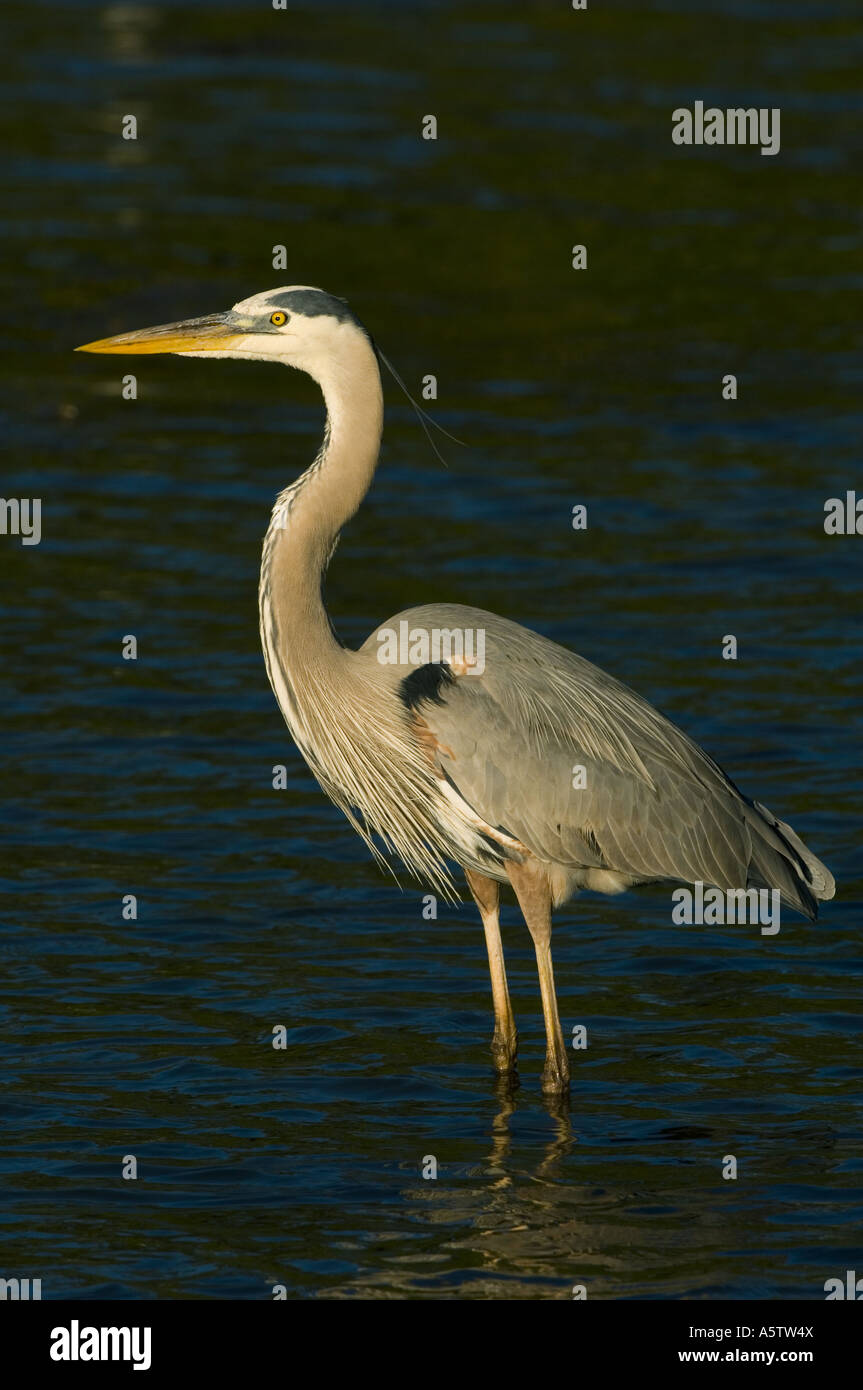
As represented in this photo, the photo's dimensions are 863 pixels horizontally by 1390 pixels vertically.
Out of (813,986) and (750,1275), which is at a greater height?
(813,986)

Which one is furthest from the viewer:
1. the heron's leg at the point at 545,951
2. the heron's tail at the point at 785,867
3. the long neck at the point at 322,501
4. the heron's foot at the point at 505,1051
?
the heron's tail at the point at 785,867

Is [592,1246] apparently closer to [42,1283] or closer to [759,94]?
[42,1283]

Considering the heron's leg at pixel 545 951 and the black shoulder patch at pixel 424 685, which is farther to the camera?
the black shoulder patch at pixel 424 685

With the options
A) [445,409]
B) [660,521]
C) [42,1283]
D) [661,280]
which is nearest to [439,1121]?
[42,1283]

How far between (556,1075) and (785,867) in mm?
1356

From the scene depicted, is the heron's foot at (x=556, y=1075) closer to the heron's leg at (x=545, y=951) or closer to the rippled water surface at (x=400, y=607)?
the heron's leg at (x=545, y=951)

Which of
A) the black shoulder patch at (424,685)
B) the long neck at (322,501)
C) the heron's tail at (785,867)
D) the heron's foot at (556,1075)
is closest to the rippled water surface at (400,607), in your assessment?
the heron's foot at (556,1075)

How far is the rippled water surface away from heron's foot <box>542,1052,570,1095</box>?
10 centimetres

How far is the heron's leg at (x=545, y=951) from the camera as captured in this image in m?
8.70

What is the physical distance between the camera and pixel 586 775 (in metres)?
9.07

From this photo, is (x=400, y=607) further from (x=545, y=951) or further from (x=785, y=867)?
(x=545, y=951)

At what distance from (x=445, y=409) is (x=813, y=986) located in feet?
30.5

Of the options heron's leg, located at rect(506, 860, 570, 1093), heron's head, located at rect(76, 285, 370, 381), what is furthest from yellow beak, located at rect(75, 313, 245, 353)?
heron's leg, located at rect(506, 860, 570, 1093)

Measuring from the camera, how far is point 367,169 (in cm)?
2464
